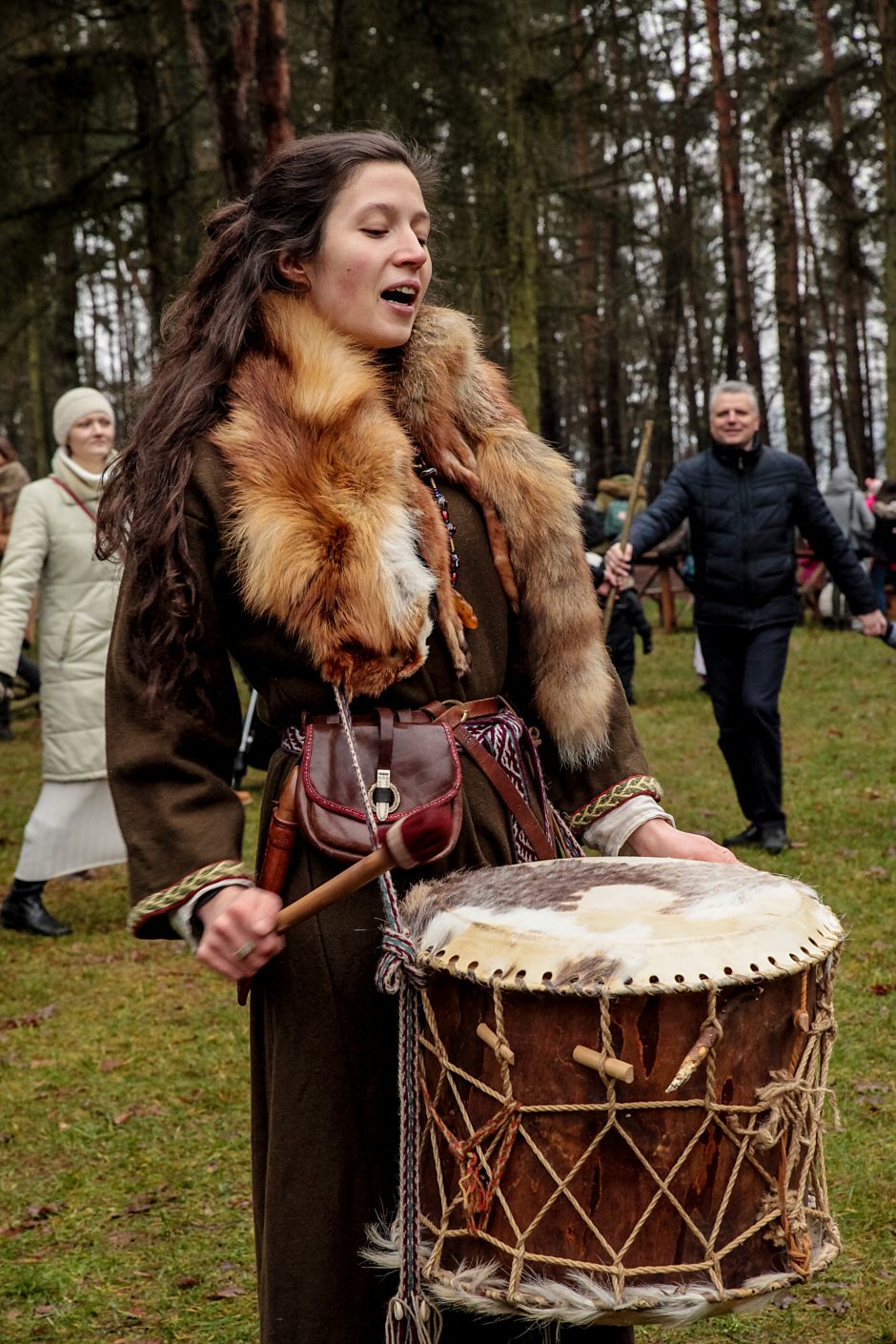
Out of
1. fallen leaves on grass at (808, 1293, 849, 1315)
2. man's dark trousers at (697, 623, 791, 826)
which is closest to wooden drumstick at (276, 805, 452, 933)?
fallen leaves on grass at (808, 1293, 849, 1315)

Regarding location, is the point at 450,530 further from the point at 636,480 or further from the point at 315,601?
the point at 636,480

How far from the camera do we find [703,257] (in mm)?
28578

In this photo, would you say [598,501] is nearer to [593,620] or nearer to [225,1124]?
[225,1124]

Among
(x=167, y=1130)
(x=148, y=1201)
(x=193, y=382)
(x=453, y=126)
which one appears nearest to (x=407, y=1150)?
(x=193, y=382)

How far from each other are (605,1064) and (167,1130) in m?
3.05

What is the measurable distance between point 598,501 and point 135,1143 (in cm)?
1330

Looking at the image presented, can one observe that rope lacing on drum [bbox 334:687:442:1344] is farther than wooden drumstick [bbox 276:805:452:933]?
Yes

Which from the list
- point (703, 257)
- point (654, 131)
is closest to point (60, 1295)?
point (654, 131)

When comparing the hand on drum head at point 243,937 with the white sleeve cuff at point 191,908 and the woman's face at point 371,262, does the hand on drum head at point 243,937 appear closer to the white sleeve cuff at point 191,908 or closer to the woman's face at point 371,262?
the white sleeve cuff at point 191,908

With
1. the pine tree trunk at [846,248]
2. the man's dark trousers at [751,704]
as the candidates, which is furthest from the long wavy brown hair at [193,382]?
the pine tree trunk at [846,248]

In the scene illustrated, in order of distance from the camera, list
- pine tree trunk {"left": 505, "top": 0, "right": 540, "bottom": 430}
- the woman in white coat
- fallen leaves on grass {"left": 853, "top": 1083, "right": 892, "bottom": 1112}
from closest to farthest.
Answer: fallen leaves on grass {"left": 853, "top": 1083, "right": 892, "bottom": 1112} → the woman in white coat → pine tree trunk {"left": 505, "top": 0, "right": 540, "bottom": 430}

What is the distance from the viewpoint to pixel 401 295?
2170 mm

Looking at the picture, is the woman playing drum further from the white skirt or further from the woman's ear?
the white skirt

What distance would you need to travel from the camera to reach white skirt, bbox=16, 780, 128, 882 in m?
6.16
